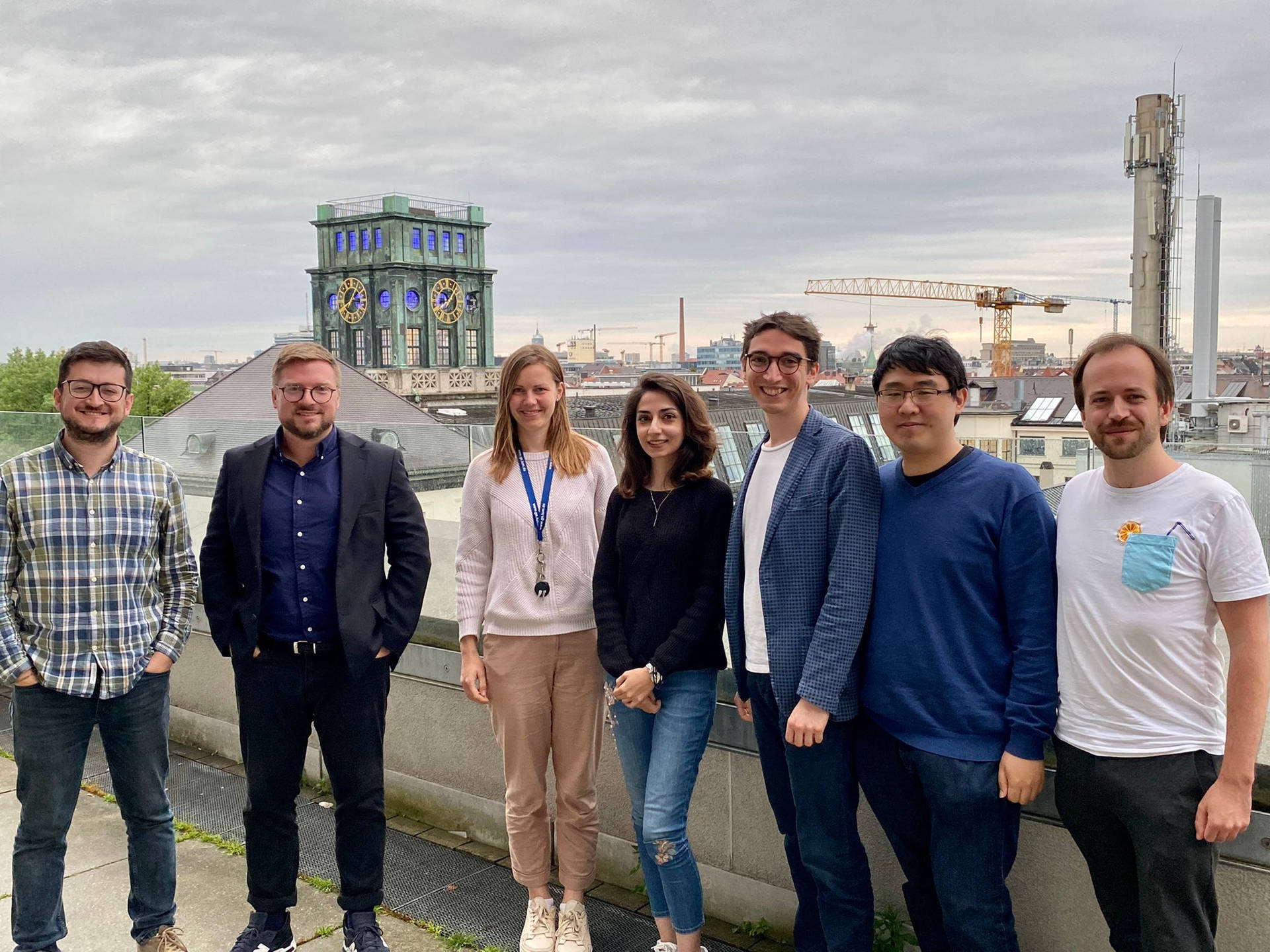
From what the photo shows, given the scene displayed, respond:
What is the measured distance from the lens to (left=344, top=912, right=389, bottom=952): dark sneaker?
3.35 meters

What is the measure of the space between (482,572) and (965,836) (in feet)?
5.40

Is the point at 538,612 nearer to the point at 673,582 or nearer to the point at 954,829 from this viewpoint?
the point at 673,582

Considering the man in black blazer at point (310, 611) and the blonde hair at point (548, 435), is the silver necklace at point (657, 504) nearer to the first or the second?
the blonde hair at point (548, 435)

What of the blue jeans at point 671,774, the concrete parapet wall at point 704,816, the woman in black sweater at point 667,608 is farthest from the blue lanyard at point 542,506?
the concrete parapet wall at point 704,816

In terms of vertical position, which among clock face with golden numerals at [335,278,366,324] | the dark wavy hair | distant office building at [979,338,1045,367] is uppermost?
clock face with golden numerals at [335,278,366,324]

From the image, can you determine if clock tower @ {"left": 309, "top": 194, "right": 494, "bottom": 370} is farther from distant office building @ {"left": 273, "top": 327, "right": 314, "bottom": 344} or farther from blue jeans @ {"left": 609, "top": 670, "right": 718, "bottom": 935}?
blue jeans @ {"left": 609, "top": 670, "right": 718, "bottom": 935}

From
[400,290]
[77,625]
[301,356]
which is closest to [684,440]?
[301,356]

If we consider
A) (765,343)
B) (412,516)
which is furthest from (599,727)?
(765,343)

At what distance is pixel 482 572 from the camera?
337cm

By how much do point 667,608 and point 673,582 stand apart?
75 millimetres

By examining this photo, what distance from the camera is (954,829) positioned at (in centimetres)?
242

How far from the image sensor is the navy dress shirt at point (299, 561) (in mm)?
3203

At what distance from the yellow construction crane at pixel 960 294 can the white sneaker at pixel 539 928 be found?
125 meters

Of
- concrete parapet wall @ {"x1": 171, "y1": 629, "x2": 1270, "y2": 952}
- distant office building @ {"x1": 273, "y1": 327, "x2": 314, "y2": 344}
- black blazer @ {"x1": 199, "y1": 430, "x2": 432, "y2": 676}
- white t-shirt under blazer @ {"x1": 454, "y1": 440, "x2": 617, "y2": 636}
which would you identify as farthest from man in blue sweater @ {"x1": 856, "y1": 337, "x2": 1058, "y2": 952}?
distant office building @ {"x1": 273, "y1": 327, "x2": 314, "y2": 344}
